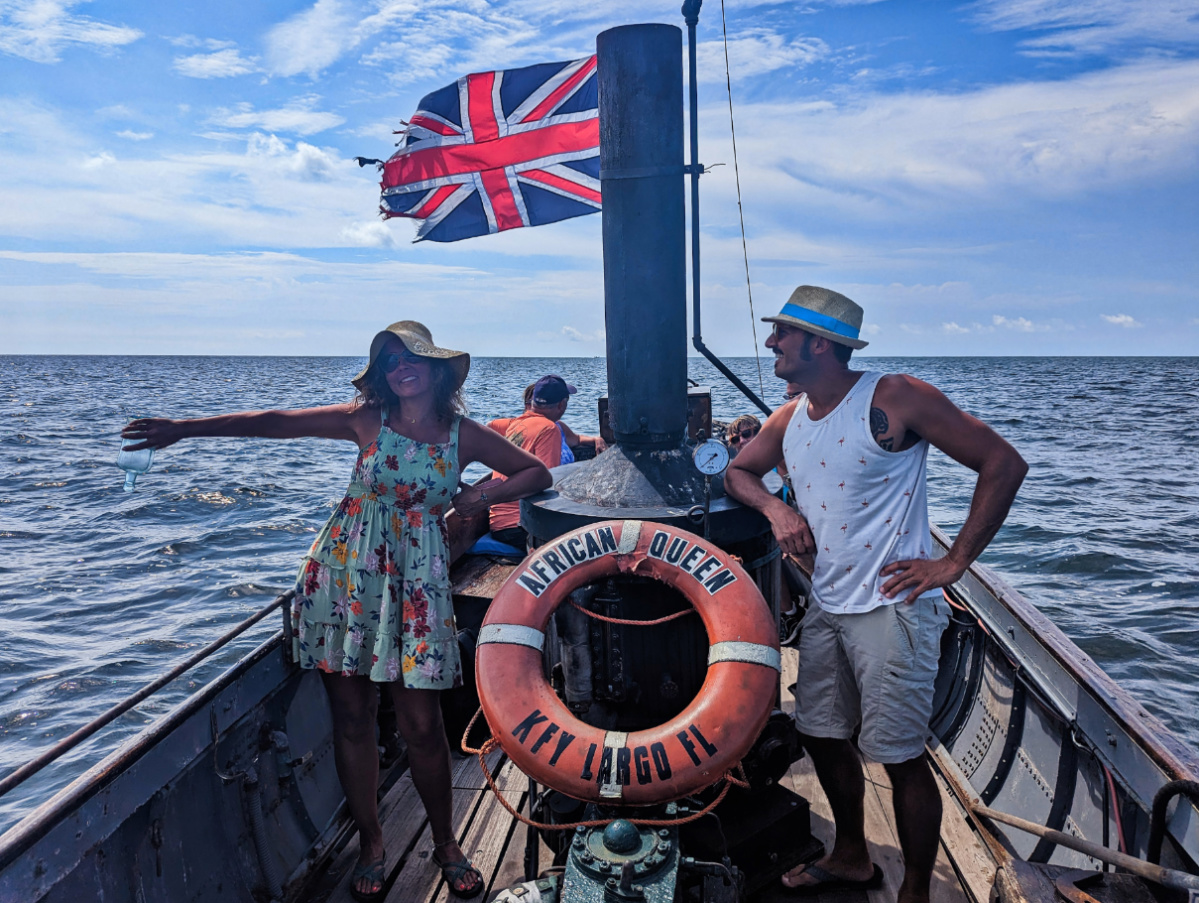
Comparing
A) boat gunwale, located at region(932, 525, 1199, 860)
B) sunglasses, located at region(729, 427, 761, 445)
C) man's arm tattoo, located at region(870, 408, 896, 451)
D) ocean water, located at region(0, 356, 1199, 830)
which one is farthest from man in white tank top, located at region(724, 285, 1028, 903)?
ocean water, located at region(0, 356, 1199, 830)

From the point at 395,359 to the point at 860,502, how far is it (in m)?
1.57

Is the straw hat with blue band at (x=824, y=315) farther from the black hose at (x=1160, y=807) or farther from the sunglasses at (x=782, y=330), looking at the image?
the black hose at (x=1160, y=807)

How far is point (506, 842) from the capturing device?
3.20 metres

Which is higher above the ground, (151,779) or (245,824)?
(151,779)

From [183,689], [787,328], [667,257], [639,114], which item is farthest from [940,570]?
[183,689]

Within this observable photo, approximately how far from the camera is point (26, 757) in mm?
7004

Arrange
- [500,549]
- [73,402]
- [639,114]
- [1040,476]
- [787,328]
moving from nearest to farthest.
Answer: [787,328] < [639,114] < [500,549] < [1040,476] < [73,402]

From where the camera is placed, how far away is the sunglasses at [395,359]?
8.85 feet

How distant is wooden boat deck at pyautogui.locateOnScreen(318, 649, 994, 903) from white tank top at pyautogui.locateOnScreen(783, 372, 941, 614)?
1156 mm

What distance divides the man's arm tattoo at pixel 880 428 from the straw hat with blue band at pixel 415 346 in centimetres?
131

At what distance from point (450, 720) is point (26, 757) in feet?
17.2

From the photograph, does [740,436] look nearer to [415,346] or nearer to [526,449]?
[526,449]

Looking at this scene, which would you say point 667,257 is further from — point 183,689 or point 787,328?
point 183,689

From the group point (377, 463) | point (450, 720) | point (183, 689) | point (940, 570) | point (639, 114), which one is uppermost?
point (639, 114)
